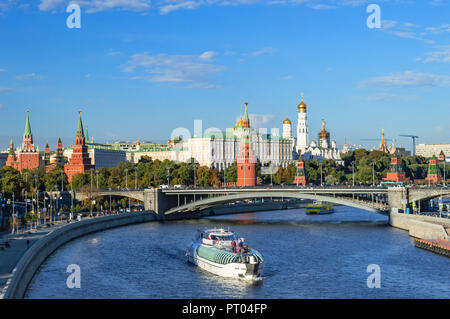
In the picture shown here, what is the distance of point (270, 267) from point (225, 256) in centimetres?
335

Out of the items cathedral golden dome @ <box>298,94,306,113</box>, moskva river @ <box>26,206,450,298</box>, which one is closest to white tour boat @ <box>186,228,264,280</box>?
moskva river @ <box>26,206,450,298</box>

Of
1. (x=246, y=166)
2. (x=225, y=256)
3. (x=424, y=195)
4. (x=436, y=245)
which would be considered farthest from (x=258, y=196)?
(x=246, y=166)

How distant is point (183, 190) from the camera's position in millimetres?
82562

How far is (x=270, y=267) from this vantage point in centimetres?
4453

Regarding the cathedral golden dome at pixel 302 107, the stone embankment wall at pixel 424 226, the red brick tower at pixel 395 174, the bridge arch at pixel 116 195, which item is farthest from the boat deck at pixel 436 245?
the cathedral golden dome at pixel 302 107

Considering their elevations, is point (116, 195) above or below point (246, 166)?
below

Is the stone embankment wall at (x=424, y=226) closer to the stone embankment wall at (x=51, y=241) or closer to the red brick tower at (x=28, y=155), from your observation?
the stone embankment wall at (x=51, y=241)

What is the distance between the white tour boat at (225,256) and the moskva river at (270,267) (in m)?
0.65

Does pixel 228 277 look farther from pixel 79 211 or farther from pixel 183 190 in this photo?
pixel 79 211

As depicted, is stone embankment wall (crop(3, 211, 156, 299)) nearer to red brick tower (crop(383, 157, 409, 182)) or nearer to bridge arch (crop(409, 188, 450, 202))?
bridge arch (crop(409, 188, 450, 202))

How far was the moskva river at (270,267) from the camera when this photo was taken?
37.3 m

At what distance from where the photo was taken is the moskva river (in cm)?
3734

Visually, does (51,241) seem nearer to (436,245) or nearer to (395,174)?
(436,245)
